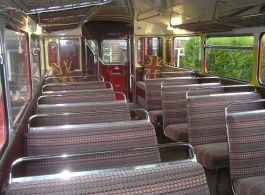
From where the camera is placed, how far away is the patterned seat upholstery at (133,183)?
4.30ft

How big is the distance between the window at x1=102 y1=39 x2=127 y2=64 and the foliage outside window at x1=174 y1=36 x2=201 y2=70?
1.32m

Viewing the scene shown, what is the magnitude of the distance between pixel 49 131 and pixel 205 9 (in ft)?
8.50

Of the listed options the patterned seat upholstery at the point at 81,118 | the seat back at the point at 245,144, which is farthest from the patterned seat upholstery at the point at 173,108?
the seat back at the point at 245,144

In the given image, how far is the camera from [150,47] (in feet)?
24.4

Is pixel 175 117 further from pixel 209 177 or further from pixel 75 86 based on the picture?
pixel 75 86

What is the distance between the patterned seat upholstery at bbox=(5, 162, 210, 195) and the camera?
1.31 m

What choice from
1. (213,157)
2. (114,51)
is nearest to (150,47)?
(114,51)

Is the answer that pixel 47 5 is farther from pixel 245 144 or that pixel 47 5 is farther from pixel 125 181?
pixel 245 144

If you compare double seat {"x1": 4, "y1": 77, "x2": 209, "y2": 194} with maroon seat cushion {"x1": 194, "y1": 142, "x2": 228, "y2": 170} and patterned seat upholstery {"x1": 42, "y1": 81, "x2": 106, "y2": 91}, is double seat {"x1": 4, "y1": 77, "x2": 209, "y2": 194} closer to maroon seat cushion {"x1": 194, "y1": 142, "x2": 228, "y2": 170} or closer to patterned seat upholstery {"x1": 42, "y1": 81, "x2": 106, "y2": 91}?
maroon seat cushion {"x1": 194, "y1": 142, "x2": 228, "y2": 170}

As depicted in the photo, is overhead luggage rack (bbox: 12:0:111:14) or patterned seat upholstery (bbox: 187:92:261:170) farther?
patterned seat upholstery (bbox: 187:92:261:170)

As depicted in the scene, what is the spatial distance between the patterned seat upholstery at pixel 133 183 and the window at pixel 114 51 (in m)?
6.07

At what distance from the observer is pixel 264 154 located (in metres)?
2.51

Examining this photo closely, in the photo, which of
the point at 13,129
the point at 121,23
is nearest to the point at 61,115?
the point at 13,129

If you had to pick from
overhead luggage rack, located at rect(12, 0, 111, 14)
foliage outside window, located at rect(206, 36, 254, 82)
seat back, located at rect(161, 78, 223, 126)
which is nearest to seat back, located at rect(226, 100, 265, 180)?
overhead luggage rack, located at rect(12, 0, 111, 14)
